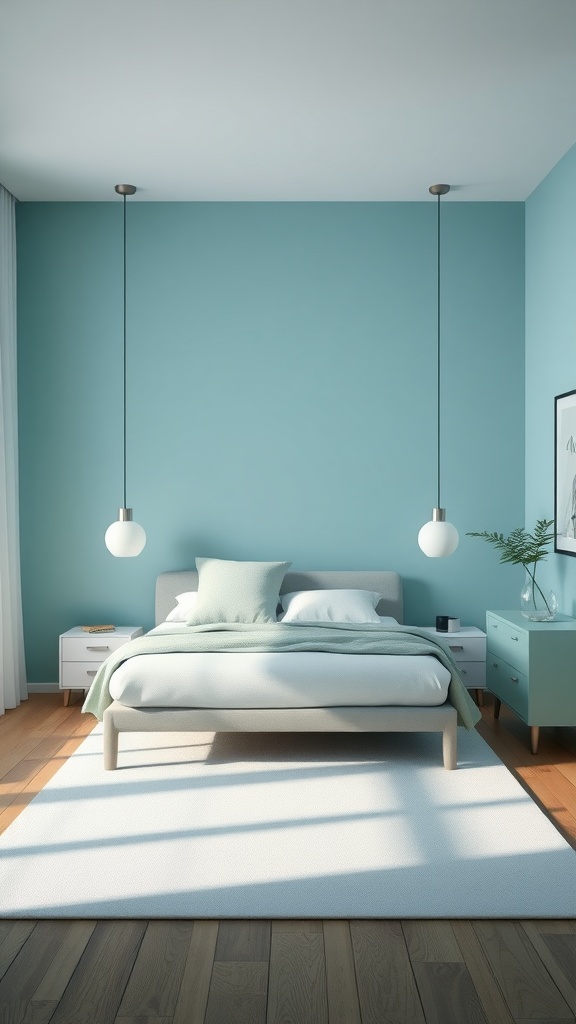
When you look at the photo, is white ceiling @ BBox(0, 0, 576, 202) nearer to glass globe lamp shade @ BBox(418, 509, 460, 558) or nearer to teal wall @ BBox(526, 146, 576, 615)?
teal wall @ BBox(526, 146, 576, 615)

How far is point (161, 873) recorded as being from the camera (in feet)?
8.79

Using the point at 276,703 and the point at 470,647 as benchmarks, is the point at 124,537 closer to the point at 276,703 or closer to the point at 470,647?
the point at 276,703

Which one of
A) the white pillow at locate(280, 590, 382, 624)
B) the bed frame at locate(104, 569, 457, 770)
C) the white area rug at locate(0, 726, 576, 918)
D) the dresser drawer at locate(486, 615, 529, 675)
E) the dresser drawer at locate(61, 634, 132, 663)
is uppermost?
the white pillow at locate(280, 590, 382, 624)

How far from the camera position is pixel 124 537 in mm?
4676

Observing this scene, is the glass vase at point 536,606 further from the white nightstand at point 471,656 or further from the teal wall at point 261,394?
the teal wall at point 261,394

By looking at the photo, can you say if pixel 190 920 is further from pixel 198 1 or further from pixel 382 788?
pixel 198 1

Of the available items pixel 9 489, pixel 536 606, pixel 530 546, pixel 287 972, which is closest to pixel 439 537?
pixel 530 546

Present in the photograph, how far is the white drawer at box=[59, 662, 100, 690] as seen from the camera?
4.92 metres

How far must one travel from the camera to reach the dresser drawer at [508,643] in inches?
158

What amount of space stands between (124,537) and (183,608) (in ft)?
1.80

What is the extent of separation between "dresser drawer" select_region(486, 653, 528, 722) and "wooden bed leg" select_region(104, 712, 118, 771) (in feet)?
6.09

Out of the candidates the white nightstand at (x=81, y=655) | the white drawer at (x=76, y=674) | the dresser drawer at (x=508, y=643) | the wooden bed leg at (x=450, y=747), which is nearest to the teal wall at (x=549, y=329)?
the dresser drawer at (x=508, y=643)

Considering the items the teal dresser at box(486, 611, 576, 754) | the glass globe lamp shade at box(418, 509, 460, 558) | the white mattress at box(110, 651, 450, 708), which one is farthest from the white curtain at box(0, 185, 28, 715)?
the teal dresser at box(486, 611, 576, 754)

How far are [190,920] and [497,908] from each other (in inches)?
33.9
